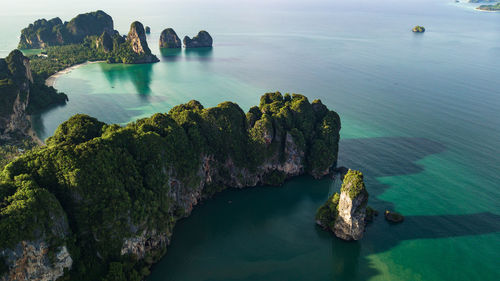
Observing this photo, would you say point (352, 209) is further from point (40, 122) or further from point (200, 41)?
point (200, 41)

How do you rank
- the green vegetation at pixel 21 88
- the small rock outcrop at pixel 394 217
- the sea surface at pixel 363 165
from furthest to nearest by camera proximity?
the green vegetation at pixel 21 88
the small rock outcrop at pixel 394 217
the sea surface at pixel 363 165

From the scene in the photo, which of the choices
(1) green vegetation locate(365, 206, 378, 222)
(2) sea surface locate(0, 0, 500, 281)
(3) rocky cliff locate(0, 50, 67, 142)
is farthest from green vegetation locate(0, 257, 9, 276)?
(3) rocky cliff locate(0, 50, 67, 142)

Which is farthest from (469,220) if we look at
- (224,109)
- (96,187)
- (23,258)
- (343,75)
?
(343,75)

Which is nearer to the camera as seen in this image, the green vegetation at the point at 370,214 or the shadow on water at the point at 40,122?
the green vegetation at the point at 370,214

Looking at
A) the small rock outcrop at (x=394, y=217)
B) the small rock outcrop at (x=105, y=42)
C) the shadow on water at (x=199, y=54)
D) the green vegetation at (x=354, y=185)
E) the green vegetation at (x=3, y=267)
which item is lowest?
the small rock outcrop at (x=394, y=217)

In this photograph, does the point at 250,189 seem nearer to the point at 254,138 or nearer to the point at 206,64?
the point at 254,138

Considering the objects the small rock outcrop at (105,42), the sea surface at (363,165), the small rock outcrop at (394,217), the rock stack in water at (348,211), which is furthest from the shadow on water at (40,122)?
the small rock outcrop at (394,217)

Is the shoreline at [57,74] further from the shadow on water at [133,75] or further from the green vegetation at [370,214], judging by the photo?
the green vegetation at [370,214]
